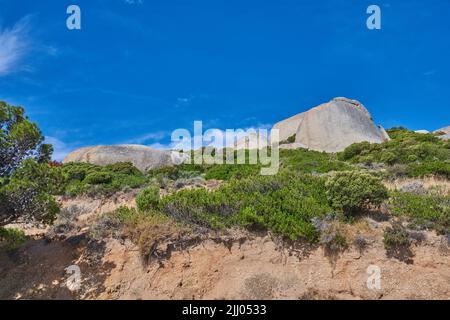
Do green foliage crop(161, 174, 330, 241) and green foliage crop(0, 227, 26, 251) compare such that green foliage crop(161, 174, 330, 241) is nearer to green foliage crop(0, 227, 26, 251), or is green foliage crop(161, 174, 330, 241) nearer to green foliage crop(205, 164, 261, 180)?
green foliage crop(0, 227, 26, 251)

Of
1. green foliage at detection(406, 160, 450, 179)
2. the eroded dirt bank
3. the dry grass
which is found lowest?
the eroded dirt bank

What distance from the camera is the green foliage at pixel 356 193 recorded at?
373 inches

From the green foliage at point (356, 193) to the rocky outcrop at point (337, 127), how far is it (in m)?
19.6

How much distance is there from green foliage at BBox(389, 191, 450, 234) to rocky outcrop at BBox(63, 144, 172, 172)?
69.2 feet

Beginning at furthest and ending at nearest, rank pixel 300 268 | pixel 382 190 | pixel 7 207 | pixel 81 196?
pixel 81 196, pixel 382 190, pixel 7 207, pixel 300 268

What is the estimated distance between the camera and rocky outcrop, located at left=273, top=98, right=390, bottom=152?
2986cm

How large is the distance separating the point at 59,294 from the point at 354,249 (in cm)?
727

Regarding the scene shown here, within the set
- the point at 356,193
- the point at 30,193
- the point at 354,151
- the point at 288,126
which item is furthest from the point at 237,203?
the point at 288,126

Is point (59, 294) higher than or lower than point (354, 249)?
lower

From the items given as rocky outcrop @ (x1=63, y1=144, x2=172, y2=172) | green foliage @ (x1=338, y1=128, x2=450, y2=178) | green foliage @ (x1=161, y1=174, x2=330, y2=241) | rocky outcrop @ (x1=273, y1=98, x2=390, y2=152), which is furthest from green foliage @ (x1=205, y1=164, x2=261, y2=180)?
rocky outcrop @ (x1=273, y1=98, x2=390, y2=152)

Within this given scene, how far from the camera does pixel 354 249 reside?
841 cm
